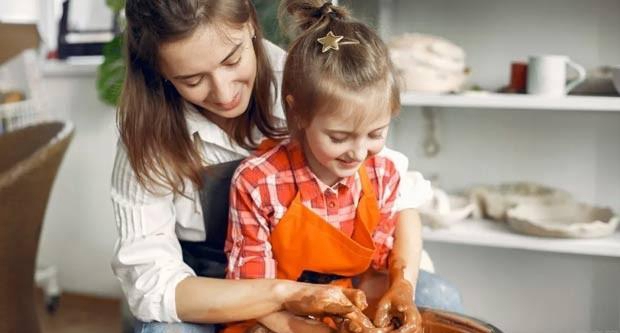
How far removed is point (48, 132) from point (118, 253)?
2.14ft

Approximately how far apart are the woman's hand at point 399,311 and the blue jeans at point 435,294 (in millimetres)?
173

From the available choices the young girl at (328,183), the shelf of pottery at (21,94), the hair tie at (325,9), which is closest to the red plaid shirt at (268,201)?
the young girl at (328,183)

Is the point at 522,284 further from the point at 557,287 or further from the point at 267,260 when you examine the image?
the point at 267,260

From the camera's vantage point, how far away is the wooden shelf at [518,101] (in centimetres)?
183

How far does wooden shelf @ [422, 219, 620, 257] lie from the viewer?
6.21 feet

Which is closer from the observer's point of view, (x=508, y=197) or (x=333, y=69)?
(x=333, y=69)

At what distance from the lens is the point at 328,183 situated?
1.20m

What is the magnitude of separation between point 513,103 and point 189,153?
37.6 inches

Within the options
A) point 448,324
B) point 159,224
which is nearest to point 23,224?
point 159,224

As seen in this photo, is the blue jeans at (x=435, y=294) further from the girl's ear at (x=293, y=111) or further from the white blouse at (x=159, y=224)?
the girl's ear at (x=293, y=111)

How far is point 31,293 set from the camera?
1.64 meters

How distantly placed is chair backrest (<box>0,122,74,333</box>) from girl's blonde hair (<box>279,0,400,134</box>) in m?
0.61

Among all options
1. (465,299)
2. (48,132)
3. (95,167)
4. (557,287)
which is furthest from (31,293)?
(557,287)

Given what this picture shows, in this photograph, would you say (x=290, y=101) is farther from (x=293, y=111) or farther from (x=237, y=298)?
(x=237, y=298)
